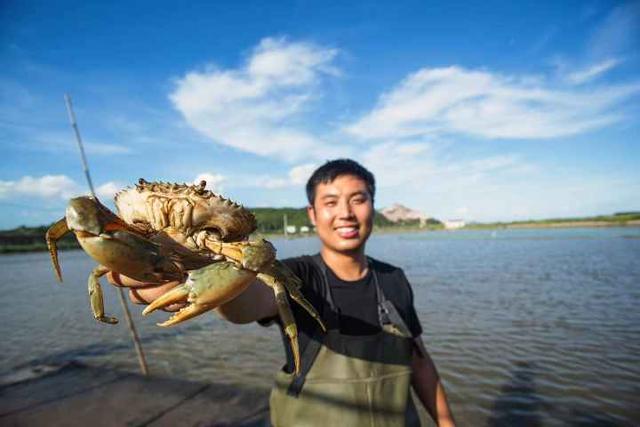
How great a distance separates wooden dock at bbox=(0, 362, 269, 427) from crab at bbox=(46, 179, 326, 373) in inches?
149

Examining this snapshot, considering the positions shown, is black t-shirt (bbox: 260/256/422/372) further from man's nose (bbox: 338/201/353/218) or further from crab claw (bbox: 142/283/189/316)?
crab claw (bbox: 142/283/189/316)

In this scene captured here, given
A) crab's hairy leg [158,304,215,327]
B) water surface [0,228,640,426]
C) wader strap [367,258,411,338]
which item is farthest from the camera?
water surface [0,228,640,426]

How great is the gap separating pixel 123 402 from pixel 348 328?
16.4 ft

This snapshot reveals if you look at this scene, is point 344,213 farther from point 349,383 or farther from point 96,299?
point 96,299

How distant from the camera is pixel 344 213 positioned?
3402mm

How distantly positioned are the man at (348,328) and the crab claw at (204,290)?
88 cm

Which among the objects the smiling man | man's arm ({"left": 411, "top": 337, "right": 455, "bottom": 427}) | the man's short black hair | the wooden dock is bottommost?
the wooden dock

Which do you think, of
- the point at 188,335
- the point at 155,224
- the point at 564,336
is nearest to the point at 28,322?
the point at 188,335

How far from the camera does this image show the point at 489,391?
21.5 ft

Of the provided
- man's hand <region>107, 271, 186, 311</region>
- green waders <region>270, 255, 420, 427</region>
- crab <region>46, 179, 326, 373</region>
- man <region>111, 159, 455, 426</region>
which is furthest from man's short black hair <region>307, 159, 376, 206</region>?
man's hand <region>107, 271, 186, 311</region>

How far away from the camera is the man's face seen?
11.2 ft

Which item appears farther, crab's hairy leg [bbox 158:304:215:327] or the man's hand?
the man's hand

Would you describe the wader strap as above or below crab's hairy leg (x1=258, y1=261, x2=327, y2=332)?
below

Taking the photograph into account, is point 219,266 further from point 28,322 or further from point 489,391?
point 28,322
